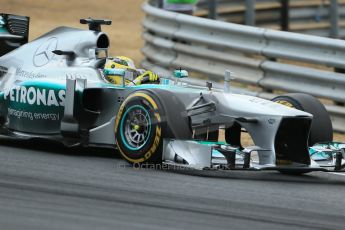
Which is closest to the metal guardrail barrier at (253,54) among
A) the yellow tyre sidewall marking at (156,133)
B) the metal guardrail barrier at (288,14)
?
the yellow tyre sidewall marking at (156,133)

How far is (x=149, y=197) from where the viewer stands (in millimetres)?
8367

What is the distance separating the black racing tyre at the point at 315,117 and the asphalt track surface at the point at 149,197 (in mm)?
353

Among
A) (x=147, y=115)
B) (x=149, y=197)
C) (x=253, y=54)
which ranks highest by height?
(x=253, y=54)

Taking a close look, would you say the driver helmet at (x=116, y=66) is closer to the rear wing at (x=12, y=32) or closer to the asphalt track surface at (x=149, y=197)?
the asphalt track surface at (x=149, y=197)

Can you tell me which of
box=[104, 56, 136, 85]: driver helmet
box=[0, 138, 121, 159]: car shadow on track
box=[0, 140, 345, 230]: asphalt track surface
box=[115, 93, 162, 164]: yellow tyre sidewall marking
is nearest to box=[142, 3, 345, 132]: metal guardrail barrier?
box=[104, 56, 136, 85]: driver helmet

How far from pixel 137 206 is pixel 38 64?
3.55 metres

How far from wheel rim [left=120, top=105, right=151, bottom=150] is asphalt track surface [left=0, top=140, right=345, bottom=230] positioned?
0.78 ft

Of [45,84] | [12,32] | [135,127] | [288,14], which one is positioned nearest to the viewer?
[135,127]

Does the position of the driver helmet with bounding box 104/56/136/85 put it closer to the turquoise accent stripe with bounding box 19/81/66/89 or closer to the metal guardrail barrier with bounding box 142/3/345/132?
the turquoise accent stripe with bounding box 19/81/66/89

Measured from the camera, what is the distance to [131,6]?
2808cm

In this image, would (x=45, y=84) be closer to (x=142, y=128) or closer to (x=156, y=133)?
(x=142, y=128)

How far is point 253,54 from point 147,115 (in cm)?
521

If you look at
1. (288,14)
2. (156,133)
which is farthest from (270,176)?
(288,14)

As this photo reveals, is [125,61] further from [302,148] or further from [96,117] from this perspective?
[302,148]
